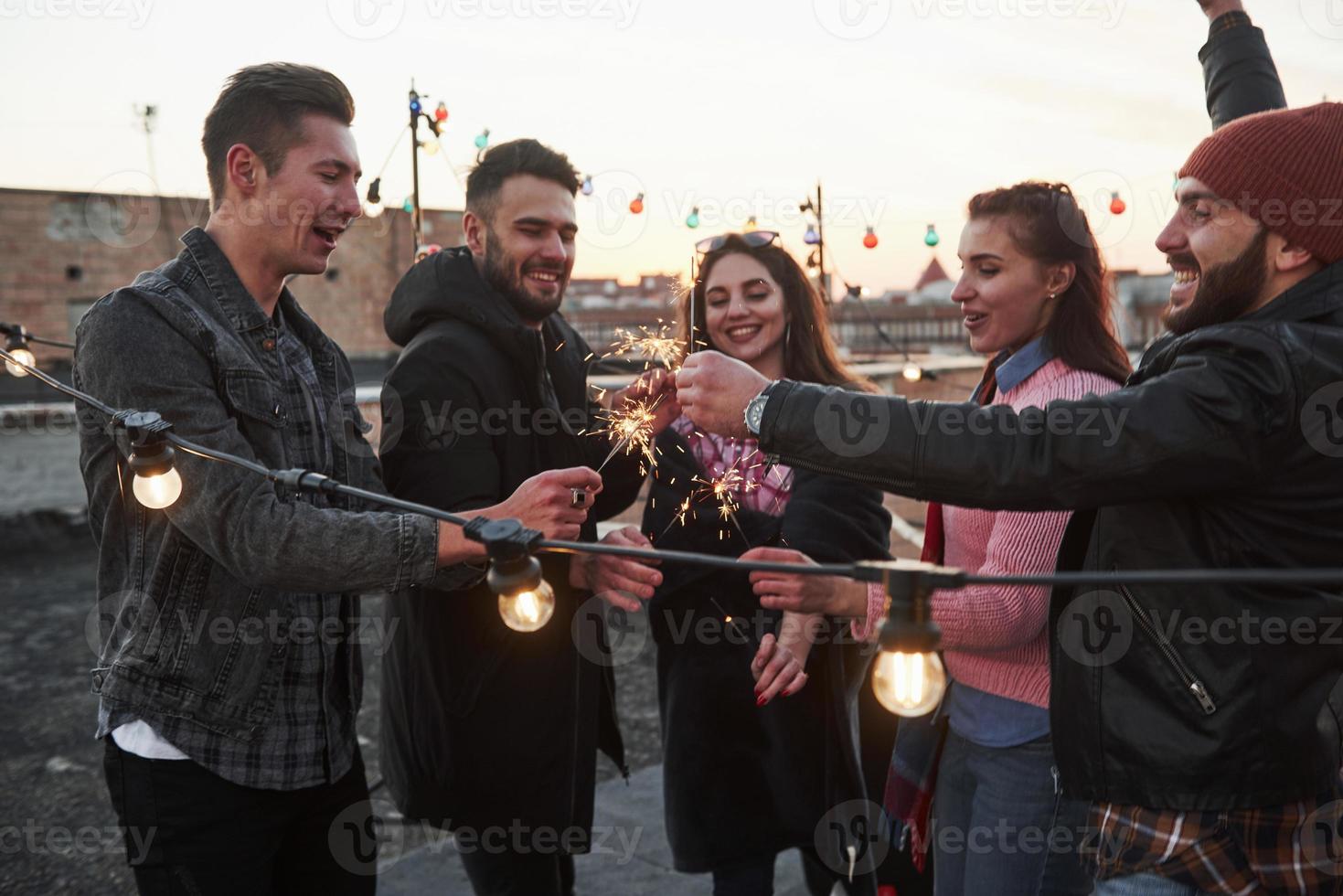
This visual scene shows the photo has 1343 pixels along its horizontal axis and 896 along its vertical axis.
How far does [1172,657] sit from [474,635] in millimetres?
1851

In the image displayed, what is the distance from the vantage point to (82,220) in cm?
2647

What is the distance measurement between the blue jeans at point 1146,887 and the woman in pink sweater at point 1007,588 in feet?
1.39

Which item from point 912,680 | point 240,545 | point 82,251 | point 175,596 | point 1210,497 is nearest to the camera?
point 912,680

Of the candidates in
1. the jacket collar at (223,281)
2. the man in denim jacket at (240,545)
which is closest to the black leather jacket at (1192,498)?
the man in denim jacket at (240,545)

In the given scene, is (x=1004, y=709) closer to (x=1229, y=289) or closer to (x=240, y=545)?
(x=1229, y=289)

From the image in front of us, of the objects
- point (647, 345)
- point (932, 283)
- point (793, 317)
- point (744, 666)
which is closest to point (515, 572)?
point (647, 345)

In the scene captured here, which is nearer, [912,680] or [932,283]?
[912,680]

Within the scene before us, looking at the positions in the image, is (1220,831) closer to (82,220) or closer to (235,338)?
(235,338)

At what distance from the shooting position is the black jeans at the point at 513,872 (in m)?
2.86

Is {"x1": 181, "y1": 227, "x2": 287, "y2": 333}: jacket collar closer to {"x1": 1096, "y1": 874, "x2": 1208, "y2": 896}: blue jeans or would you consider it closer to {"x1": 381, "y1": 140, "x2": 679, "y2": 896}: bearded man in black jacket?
{"x1": 381, "y1": 140, "x2": 679, "y2": 896}: bearded man in black jacket

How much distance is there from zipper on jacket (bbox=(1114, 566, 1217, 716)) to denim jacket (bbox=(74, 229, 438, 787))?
4.57 ft

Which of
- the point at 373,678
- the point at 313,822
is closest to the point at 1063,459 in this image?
the point at 313,822

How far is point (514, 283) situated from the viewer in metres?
3.08

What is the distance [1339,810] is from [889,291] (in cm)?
3599
